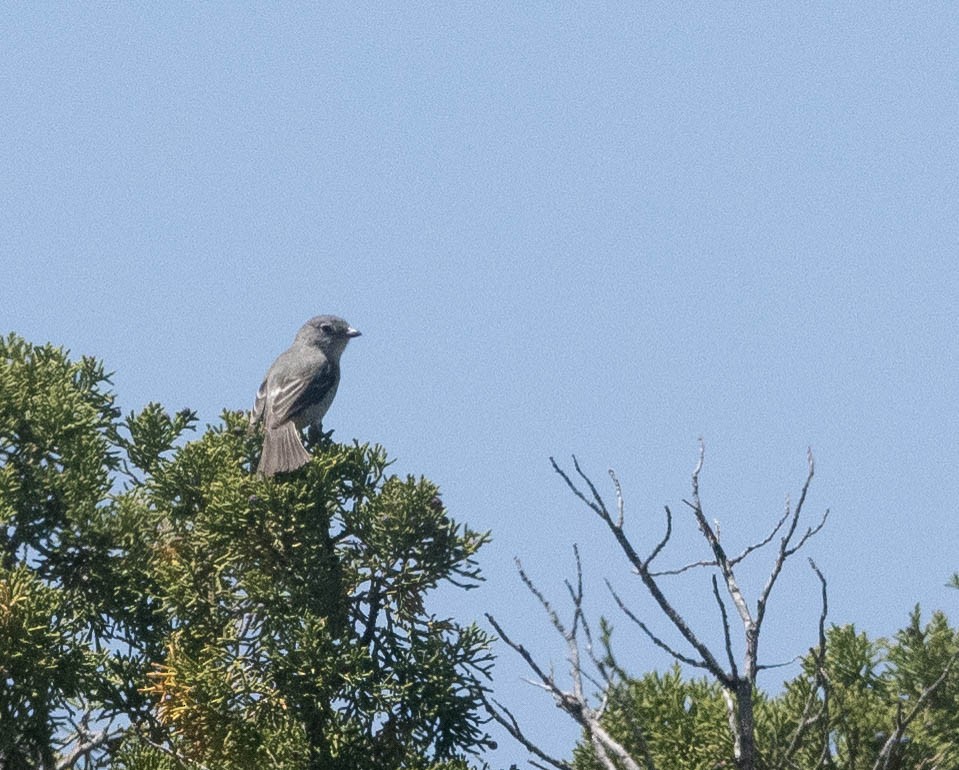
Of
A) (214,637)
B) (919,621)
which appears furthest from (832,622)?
(214,637)

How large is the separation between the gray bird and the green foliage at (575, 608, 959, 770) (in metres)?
3.20

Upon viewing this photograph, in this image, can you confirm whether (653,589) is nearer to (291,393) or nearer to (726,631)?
(726,631)

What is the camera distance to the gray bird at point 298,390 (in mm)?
11570

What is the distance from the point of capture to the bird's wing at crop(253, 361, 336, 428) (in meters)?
13.2

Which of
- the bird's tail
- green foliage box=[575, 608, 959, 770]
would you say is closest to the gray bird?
the bird's tail

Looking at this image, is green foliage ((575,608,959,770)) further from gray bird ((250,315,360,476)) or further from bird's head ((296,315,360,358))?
bird's head ((296,315,360,358))

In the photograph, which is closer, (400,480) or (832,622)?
(400,480)

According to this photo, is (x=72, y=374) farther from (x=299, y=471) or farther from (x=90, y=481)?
(x=299, y=471)

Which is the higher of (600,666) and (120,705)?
(120,705)

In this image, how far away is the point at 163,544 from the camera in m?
11.5

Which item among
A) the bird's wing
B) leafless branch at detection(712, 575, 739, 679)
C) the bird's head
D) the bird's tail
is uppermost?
the bird's head

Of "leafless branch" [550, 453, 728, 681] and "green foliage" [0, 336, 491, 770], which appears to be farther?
"green foliage" [0, 336, 491, 770]

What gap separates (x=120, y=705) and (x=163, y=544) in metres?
1.26

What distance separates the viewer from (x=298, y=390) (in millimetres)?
13930
